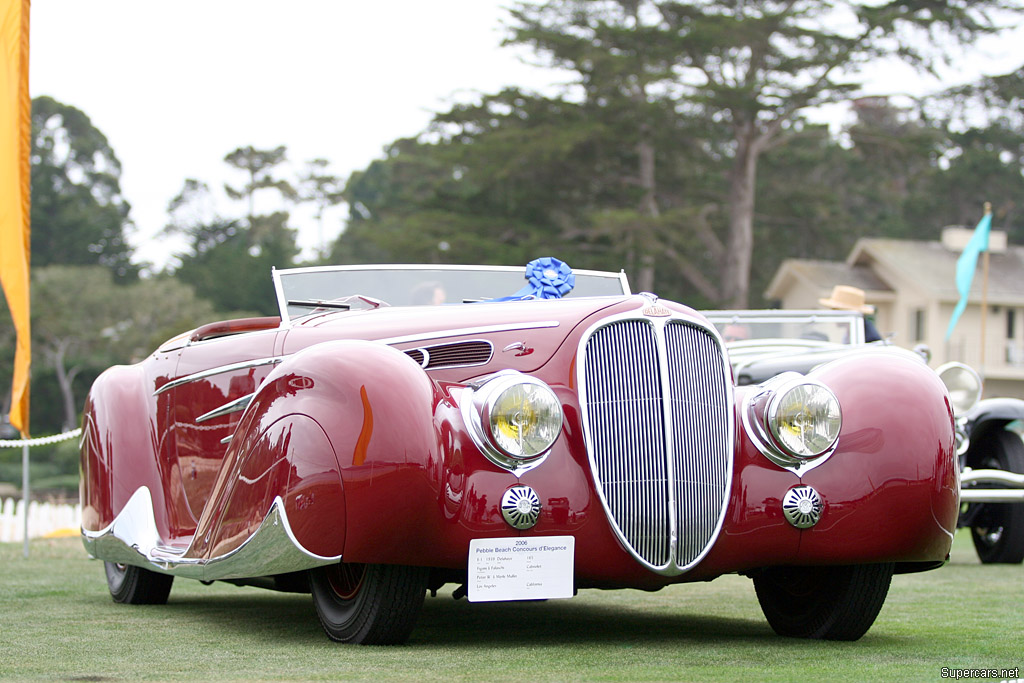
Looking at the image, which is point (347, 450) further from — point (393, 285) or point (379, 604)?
point (393, 285)

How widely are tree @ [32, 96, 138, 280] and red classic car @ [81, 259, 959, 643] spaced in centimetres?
6483

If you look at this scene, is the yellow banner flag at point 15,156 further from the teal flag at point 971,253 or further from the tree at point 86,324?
the tree at point 86,324

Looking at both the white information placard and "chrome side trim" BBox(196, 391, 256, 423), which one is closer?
the white information placard

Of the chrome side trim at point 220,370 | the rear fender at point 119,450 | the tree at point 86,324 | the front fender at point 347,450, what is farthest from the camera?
the tree at point 86,324

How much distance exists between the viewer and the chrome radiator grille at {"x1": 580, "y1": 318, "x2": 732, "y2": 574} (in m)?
4.45

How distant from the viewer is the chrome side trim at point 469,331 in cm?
471

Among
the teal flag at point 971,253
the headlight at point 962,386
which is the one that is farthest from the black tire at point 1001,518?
the teal flag at point 971,253

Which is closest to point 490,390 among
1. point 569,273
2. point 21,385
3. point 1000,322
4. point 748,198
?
point 569,273

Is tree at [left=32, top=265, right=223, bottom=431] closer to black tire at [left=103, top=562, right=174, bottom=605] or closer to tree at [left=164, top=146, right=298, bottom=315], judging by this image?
tree at [left=164, top=146, right=298, bottom=315]

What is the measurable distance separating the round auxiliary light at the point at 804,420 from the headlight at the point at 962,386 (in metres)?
5.21

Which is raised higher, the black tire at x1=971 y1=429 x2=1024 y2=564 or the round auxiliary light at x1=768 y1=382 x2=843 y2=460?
the round auxiliary light at x1=768 y1=382 x2=843 y2=460

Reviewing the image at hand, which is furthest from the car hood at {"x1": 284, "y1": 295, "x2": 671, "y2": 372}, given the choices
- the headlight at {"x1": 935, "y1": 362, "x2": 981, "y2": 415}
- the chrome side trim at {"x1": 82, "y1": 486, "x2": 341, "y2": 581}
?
the headlight at {"x1": 935, "y1": 362, "x2": 981, "y2": 415}

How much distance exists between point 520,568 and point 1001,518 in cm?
636

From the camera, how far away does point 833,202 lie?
41.5m
